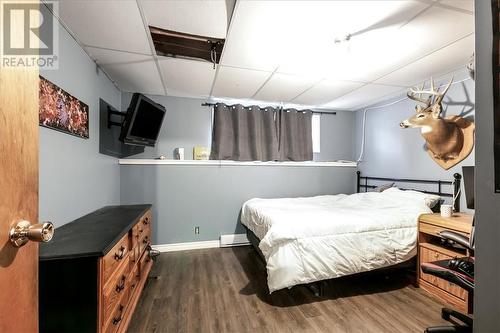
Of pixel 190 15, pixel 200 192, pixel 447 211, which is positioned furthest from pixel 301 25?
pixel 200 192

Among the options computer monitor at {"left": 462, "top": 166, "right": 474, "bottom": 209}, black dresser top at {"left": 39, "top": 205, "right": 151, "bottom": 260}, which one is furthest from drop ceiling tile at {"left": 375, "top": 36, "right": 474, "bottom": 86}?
black dresser top at {"left": 39, "top": 205, "right": 151, "bottom": 260}

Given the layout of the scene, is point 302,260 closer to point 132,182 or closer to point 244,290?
point 244,290

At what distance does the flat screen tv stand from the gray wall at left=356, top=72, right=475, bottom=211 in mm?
3440

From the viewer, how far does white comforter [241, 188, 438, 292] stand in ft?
6.66

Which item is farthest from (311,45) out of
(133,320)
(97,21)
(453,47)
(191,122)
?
(133,320)

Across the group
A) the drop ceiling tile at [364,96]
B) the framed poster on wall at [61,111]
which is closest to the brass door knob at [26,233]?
the framed poster on wall at [61,111]

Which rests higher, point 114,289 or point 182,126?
point 182,126

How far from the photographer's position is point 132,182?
335cm

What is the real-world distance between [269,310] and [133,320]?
45.5 inches

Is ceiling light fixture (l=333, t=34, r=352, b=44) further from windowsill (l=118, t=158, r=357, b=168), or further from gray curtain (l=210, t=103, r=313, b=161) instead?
windowsill (l=118, t=158, r=357, b=168)

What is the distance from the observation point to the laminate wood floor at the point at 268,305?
181 centimetres

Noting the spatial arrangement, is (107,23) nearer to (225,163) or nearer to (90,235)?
(90,235)

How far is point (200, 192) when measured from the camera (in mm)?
3568

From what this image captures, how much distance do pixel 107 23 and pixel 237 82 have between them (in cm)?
150
